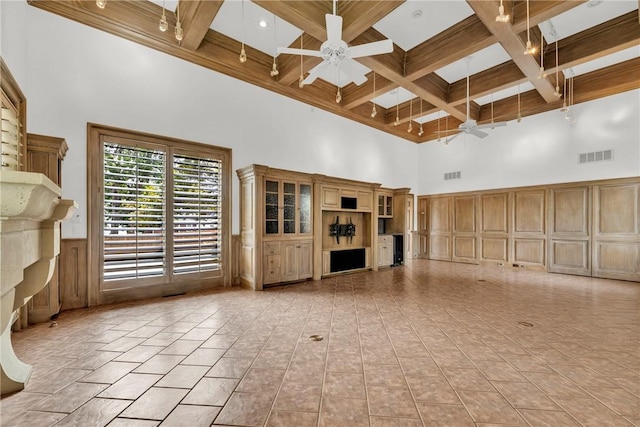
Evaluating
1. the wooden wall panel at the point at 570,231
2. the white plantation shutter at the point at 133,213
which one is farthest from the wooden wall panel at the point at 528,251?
the white plantation shutter at the point at 133,213

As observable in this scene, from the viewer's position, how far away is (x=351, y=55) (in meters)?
3.61

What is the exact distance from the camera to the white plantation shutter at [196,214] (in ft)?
15.6

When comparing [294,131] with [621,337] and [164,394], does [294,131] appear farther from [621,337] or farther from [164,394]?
[621,337]

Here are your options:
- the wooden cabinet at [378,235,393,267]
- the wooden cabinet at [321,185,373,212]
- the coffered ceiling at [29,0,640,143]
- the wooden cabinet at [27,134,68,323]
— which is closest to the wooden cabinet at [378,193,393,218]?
the wooden cabinet at [378,235,393,267]

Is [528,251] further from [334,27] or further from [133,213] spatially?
[133,213]

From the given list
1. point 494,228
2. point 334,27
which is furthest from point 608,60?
point 334,27

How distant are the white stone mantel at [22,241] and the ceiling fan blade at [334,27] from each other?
300cm

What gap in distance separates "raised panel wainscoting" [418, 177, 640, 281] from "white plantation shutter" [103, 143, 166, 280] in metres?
7.98

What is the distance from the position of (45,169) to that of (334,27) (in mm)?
3868

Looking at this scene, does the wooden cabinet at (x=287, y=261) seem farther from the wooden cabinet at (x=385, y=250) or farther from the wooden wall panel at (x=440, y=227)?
the wooden wall panel at (x=440, y=227)

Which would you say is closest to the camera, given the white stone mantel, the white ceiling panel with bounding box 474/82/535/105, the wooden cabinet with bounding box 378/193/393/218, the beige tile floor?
the white stone mantel

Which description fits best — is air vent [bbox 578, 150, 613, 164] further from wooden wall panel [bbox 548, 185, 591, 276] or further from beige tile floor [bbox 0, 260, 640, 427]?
beige tile floor [bbox 0, 260, 640, 427]

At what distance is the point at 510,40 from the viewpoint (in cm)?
451

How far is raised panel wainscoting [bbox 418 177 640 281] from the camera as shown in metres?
6.09
